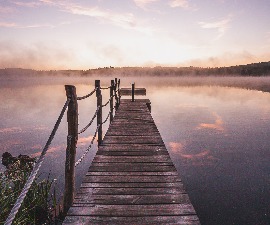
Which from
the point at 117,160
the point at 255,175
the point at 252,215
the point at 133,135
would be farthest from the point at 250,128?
the point at 117,160

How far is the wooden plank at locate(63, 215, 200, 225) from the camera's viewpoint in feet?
9.45

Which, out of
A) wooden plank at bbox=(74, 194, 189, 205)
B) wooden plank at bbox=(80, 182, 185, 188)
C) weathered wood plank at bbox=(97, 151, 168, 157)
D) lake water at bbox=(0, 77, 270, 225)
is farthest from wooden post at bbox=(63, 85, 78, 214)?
lake water at bbox=(0, 77, 270, 225)

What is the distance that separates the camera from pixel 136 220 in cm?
294

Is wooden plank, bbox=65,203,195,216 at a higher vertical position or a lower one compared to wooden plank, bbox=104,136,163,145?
higher

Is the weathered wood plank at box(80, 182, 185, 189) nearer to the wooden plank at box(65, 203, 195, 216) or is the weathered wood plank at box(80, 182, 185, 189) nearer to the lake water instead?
the wooden plank at box(65, 203, 195, 216)

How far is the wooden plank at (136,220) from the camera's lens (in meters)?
2.88

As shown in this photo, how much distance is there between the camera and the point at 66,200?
377 centimetres

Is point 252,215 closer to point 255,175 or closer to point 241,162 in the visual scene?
point 255,175

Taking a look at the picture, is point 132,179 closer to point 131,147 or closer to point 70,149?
point 70,149

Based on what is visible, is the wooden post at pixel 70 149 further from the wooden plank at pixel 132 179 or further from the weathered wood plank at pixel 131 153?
the weathered wood plank at pixel 131 153

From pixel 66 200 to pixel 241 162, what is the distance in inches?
386

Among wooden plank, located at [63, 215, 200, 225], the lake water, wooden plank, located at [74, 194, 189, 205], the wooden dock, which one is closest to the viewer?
wooden plank, located at [63, 215, 200, 225]

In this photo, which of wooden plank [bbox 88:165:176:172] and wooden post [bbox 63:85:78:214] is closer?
wooden post [bbox 63:85:78:214]

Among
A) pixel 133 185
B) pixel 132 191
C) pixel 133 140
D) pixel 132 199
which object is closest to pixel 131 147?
pixel 133 140
